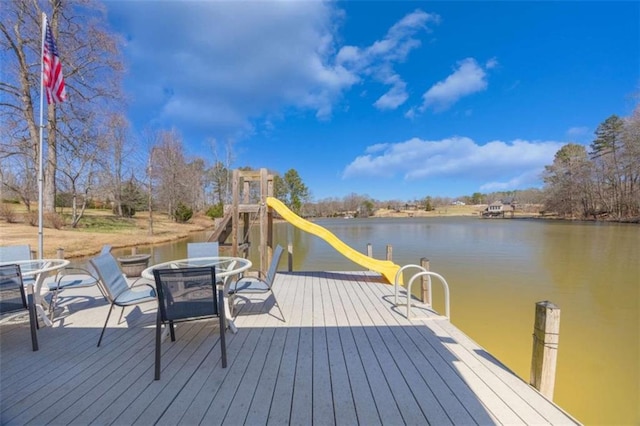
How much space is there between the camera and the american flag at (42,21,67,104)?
4.19 metres

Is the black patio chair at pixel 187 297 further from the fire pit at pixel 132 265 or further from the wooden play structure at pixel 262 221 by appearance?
the fire pit at pixel 132 265

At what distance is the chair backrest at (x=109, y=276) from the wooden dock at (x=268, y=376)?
483 millimetres

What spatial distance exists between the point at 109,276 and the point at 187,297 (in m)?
1.15

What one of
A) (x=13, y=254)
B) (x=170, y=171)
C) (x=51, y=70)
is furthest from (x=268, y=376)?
(x=170, y=171)

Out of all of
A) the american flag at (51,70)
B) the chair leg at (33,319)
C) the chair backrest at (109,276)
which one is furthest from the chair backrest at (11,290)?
the american flag at (51,70)

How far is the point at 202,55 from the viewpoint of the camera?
8.78 meters

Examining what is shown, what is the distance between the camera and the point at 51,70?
4.26 meters

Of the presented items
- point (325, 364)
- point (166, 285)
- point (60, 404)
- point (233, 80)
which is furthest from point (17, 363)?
point (233, 80)

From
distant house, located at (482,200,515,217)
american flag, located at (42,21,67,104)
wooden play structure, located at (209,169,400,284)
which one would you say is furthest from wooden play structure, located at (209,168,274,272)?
distant house, located at (482,200,515,217)

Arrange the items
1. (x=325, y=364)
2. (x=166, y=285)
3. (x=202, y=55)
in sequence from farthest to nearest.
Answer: (x=202, y=55) → (x=325, y=364) → (x=166, y=285)

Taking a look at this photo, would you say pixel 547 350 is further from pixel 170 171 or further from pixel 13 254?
pixel 170 171

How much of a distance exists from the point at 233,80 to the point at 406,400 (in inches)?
451

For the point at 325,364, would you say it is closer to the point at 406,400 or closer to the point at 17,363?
the point at 406,400

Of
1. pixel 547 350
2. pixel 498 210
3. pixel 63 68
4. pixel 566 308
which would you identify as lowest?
pixel 566 308
